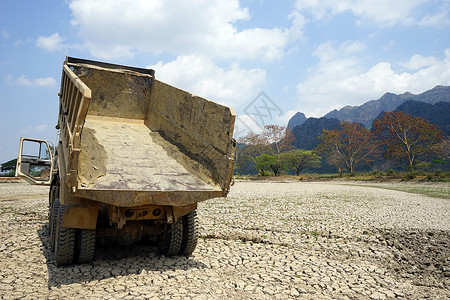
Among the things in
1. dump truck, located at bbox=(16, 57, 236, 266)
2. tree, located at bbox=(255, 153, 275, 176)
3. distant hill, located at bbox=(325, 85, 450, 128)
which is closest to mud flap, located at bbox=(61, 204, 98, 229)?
dump truck, located at bbox=(16, 57, 236, 266)

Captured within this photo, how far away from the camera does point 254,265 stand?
4750 mm

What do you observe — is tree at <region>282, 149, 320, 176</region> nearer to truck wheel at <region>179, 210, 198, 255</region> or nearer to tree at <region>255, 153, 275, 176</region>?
Answer: tree at <region>255, 153, 275, 176</region>

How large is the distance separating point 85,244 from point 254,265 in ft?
8.22

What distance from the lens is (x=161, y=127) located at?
5.99 metres

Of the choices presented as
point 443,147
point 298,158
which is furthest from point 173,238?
point 443,147

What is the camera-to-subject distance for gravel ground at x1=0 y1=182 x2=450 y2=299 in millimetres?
3693

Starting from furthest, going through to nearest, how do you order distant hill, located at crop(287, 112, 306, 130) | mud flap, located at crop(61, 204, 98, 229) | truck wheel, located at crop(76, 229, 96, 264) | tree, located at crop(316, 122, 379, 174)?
distant hill, located at crop(287, 112, 306, 130) < tree, located at crop(316, 122, 379, 174) < truck wheel, located at crop(76, 229, 96, 264) < mud flap, located at crop(61, 204, 98, 229)

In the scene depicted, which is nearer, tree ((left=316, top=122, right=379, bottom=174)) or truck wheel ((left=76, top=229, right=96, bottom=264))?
truck wheel ((left=76, top=229, right=96, bottom=264))

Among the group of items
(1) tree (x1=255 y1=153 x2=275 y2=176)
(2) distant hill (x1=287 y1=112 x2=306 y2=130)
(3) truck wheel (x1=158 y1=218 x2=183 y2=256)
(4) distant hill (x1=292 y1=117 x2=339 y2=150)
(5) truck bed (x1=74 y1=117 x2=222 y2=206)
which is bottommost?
(3) truck wheel (x1=158 y1=218 x2=183 y2=256)

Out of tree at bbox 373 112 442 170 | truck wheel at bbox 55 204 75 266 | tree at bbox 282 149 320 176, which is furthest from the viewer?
tree at bbox 282 149 320 176

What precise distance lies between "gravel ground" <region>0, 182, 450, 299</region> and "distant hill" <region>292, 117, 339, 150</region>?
100 meters

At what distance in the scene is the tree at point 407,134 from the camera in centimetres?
3694

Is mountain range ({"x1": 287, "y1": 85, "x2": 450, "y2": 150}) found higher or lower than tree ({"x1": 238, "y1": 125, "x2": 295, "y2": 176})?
higher

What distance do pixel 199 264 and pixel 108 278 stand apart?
133 centimetres
